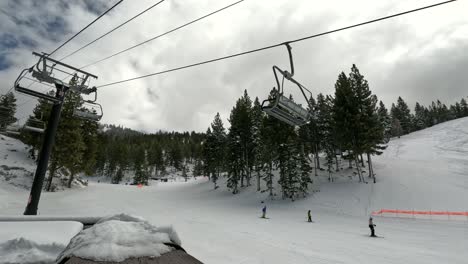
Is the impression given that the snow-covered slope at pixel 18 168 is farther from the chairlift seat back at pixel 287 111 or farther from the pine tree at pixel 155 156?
the pine tree at pixel 155 156

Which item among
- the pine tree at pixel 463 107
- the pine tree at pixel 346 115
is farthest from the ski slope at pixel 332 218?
the pine tree at pixel 463 107

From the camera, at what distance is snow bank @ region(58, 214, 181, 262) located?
210cm

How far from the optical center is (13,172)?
29891 millimetres

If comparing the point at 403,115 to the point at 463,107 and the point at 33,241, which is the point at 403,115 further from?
the point at 33,241

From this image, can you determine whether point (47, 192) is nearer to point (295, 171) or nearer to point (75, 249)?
point (295, 171)

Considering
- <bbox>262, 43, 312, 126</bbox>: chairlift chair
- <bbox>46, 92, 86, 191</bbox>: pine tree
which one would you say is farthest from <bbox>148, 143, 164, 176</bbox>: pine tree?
<bbox>262, 43, 312, 126</bbox>: chairlift chair

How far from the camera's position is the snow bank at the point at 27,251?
8.71ft

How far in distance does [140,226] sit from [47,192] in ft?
115

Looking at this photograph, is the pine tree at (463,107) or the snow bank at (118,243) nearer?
the snow bank at (118,243)

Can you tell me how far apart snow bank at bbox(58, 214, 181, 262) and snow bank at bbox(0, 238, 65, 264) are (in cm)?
54

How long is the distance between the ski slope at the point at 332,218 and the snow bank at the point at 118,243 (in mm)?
2064

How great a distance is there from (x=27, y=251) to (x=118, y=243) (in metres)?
1.43

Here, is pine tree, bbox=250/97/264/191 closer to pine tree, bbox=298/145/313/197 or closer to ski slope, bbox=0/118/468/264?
ski slope, bbox=0/118/468/264

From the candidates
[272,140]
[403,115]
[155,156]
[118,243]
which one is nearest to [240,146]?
[272,140]
